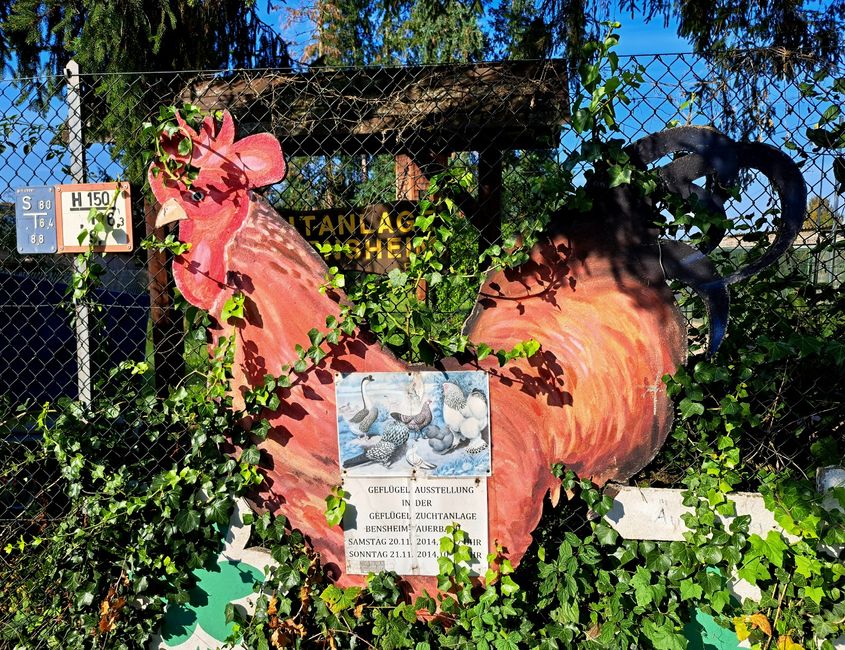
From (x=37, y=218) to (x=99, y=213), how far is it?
1.26 ft

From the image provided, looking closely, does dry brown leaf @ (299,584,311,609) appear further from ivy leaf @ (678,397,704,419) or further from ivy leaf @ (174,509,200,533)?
ivy leaf @ (678,397,704,419)

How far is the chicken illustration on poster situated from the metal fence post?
3.97 feet

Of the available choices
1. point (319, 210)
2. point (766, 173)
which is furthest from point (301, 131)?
point (766, 173)

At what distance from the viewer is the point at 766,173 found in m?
2.46

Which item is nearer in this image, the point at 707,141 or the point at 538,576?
the point at 707,141

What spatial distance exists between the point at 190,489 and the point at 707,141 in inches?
101

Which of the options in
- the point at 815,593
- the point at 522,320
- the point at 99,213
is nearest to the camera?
the point at 815,593

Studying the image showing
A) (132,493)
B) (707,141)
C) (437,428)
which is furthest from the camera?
(132,493)

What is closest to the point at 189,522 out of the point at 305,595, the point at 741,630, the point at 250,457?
the point at 250,457

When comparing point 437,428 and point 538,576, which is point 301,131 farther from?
point 538,576

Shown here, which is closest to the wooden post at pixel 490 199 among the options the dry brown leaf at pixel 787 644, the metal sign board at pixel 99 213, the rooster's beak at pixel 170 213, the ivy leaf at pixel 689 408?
the ivy leaf at pixel 689 408

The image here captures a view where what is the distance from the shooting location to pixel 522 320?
2.59m

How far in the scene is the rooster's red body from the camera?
2539mm

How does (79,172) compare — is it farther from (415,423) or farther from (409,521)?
(409,521)
